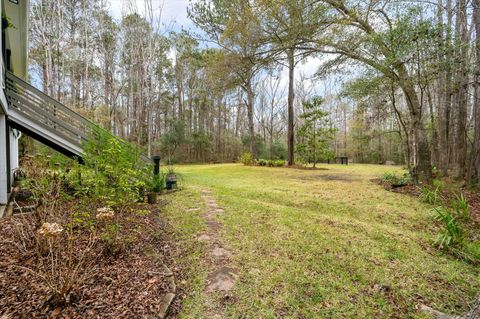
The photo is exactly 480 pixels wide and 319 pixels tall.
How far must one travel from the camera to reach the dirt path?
193 centimetres

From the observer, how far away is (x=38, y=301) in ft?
5.40

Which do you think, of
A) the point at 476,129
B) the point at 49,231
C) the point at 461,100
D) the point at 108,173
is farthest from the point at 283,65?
the point at 49,231

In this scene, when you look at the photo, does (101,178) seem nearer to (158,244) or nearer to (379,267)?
(158,244)

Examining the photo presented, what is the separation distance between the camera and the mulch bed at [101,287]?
159 cm

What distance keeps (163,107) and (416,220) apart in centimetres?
2203

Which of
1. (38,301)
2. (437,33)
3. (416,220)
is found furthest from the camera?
(437,33)

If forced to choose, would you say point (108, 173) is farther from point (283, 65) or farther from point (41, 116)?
point (283, 65)

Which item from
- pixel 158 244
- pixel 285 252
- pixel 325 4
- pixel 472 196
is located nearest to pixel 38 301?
pixel 158 244

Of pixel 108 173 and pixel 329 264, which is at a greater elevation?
pixel 108 173

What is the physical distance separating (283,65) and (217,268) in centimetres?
861

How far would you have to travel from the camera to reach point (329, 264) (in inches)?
95.5

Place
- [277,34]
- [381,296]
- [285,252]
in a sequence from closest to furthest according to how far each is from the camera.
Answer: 1. [381,296]
2. [285,252]
3. [277,34]

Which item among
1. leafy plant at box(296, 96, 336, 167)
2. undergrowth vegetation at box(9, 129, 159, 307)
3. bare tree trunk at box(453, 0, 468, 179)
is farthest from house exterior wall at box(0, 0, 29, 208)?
leafy plant at box(296, 96, 336, 167)

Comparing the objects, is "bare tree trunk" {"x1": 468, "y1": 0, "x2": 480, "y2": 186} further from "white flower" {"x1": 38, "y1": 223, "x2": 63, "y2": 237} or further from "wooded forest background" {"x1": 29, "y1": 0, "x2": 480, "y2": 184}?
"white flower" {"x1": 38, "y1": 223, "x2": 63, "y2": 237}
